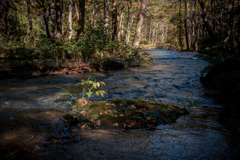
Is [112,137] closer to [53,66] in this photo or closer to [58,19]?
[53,66]

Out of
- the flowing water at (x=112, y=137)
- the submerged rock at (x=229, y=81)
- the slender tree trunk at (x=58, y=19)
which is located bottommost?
the flowing water at (x=112, y=137)

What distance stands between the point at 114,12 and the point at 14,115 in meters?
15.1

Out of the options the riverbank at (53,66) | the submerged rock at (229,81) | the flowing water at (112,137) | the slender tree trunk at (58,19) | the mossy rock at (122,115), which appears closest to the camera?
the flowing water at (112,137)

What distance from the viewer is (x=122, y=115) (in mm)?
3582

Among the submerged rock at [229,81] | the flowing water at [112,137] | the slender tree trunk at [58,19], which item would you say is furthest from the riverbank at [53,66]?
the submerged rock at [229,81]

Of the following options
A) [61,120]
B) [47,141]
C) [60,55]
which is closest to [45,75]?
[60,55]

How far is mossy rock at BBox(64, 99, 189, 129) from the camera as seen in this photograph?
3.32 meters

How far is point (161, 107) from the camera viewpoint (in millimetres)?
4086

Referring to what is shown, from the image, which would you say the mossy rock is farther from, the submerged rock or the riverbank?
the riverbank

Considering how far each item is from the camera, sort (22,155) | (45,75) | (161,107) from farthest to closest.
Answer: (45,75) < (161,107) < (22,155)

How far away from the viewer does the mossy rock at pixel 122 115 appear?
10.9 feet

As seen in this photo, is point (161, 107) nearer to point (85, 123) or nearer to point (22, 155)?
point (85, 123)

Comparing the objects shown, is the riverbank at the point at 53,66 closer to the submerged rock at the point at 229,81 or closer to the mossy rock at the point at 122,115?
the mossy rock at the point at 122,115

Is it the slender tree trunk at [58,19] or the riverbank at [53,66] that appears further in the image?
the slender tree trunk at [58,19]
